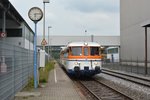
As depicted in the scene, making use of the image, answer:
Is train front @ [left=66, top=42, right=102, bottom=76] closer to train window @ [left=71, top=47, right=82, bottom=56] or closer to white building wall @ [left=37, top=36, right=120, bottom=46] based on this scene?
train window @ [left=71, top=47, right=82, bottom=56]

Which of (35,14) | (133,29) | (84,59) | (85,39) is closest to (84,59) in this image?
(84,59)

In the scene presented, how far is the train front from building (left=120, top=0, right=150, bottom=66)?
2500cm

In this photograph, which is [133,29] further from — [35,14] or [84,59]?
[35,14]

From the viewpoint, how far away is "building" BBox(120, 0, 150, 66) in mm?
57531

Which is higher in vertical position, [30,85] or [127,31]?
[127,31]

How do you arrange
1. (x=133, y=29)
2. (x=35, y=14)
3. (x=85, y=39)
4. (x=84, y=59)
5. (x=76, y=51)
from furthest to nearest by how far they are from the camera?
1. (x=85, y=39)
2. (x=133, y=29)
3. (x=76, y=51)
4. (x=84, y=59)
5. (x=35, y=14)

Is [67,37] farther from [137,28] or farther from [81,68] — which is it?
[81,68]

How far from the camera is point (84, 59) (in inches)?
1123

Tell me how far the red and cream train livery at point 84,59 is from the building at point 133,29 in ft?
82.0

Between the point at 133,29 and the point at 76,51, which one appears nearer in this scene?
the point at 76,51

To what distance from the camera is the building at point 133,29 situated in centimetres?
5753

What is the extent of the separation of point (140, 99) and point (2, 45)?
7666 millimetres

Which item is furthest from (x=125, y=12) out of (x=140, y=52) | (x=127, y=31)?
(x=140, y=52)

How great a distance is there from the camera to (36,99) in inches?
613
